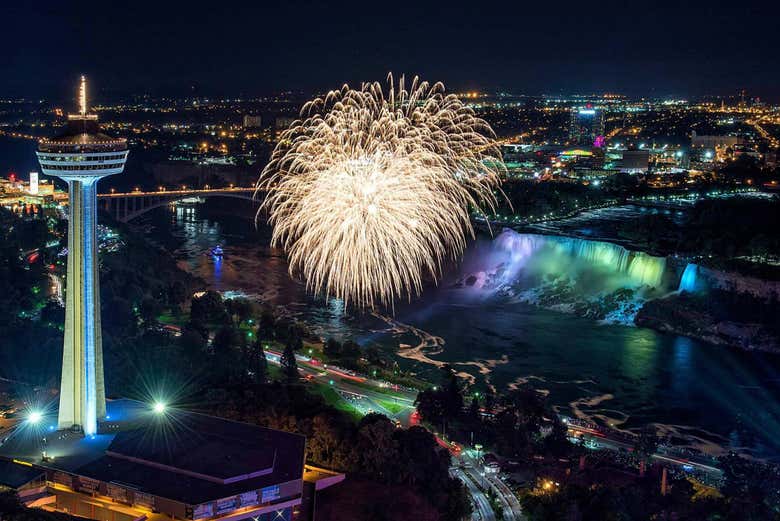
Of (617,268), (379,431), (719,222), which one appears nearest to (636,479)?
(379,431)

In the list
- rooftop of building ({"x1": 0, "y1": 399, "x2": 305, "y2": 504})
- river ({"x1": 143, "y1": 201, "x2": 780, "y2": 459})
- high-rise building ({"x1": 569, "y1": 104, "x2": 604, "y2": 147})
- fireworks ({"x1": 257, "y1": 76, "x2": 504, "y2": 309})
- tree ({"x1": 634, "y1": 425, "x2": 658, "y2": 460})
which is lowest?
river ({"x1": 143, "y1": 201, "x2": 780, "y2": 459})

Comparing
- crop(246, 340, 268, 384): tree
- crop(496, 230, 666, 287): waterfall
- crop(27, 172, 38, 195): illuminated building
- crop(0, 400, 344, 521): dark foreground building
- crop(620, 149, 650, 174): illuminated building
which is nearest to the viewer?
crop(0, 400, 344, 521): dark foreground building

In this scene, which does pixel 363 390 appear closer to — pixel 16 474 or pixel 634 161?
pixel 16 474

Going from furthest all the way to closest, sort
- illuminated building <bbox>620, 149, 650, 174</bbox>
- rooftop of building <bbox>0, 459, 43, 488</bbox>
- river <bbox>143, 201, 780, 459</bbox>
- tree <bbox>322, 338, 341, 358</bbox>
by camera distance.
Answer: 1. illuminated building <bbox>620, 149, 650, 174</bbox>
2. tree <bbox>322, 338, 341, 358</bbox>
3. river <bbox>143, 201, 780, 459</bbox>
4. rooftop of building <bbox>0, 459, 43, 488</bbox>

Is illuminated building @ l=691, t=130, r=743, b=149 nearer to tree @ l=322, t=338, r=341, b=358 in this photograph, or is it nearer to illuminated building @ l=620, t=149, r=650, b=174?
illuminated building @ l=620, t=149, r=650, b=174

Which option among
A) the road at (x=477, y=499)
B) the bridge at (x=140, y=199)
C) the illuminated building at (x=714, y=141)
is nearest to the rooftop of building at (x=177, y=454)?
the road at (x=477, y=499)

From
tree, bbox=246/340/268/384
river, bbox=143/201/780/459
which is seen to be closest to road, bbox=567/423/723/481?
river, bbox=143/201/780/459

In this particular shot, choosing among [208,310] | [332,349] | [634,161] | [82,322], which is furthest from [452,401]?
[634,161]
